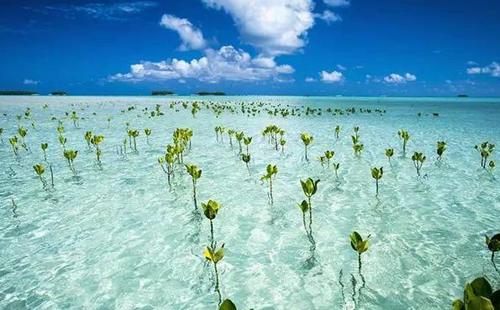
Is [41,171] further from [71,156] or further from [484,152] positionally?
[484,152]

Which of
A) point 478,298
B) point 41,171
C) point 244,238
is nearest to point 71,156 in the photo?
point 41,171

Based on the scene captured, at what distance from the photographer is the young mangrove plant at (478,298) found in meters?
2.22

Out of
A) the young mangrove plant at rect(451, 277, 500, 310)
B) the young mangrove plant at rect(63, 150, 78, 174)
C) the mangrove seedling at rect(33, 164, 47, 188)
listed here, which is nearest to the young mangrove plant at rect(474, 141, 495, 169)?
the young mangrove plant at rect(451, 277, 500, 310)

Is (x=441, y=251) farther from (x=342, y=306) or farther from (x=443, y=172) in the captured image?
(x=443, y=172)

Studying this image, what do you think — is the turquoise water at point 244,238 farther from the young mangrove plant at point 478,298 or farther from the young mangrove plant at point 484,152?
the young mangrove plant at point 478,298

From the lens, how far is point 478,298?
2229 millimetres

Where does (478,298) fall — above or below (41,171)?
above

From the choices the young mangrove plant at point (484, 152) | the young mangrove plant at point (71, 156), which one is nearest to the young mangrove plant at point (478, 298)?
the young mangrove plant at point (484, 152)

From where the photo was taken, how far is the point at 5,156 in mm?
13414

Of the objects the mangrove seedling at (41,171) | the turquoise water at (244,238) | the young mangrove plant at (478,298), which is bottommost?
the turquoise water at (244,238)

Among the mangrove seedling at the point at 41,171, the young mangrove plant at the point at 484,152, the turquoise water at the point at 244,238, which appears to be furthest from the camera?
the young mangrove plant at the point at 484,152

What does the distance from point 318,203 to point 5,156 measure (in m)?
11.5

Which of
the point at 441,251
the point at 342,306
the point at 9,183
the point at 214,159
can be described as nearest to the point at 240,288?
the point at 342,306

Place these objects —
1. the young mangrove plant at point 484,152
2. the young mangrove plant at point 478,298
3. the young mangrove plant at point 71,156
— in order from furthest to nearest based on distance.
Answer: the young mangrove plant at point 484,152 < the young mangrove plant at point 71,156 < the young mangrove plant at point 478,298
